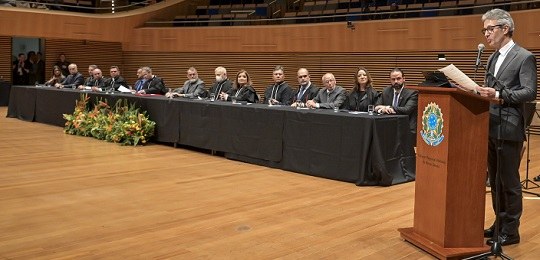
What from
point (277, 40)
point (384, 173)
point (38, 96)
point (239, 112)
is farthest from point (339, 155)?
point (277, 40)

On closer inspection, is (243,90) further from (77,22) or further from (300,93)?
(77,22)

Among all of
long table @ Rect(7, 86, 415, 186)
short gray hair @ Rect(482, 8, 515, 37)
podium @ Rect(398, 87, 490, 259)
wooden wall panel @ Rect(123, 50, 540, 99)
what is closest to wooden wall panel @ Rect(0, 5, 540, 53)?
wooden wall panel @ Rect(123, 50, 540, 99)

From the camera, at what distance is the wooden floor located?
348cm

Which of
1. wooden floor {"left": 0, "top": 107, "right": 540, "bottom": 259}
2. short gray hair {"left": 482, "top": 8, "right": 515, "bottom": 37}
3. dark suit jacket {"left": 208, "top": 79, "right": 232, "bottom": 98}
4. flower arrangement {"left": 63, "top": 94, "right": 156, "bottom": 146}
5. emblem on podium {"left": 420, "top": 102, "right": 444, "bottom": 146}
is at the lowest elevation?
wooden floor {"left": 0, "top": 107, "right": 540, "bottom": 259}

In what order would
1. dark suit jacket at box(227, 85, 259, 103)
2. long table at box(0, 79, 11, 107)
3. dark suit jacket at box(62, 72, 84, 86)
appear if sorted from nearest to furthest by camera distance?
dark suit jacket at box(227, 85, 259, 103), dark suit jacket at box(62, 72, 84, 86), long table at box(0, 79, 11, 107)

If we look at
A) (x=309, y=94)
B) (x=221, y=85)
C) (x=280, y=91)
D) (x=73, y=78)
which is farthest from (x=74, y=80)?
(x=309, y=94)

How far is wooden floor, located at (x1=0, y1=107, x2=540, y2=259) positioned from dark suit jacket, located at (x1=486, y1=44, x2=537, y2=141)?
0.74m

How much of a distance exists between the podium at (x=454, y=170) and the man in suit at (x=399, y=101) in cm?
243

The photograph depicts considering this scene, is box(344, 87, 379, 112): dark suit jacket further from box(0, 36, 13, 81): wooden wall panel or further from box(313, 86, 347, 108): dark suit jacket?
box(0, 36, 13, 81): wooden wall panel

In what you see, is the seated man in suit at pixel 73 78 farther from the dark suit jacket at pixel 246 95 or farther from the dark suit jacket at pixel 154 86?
the dark suit jacket at pixel 246 95

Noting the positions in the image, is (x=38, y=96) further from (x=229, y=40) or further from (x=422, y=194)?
(x=422, y=194)

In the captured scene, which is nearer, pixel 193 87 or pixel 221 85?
pixel 221 85

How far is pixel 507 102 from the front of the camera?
3.27m

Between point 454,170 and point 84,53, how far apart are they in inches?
603
